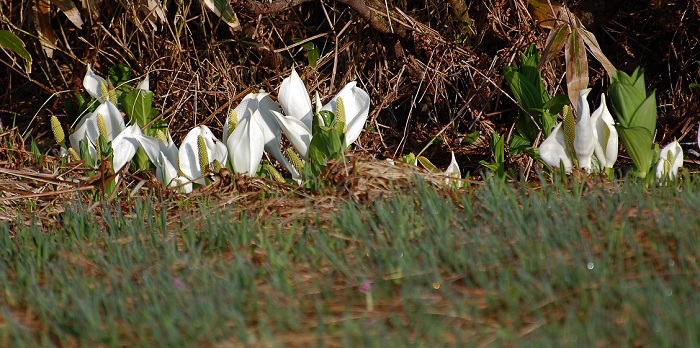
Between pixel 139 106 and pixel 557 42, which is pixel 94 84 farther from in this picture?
pixel 557 42

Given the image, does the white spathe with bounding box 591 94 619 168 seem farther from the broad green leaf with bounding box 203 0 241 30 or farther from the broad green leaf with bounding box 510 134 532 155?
the broad green leaf with bounding box 203 0 241 30

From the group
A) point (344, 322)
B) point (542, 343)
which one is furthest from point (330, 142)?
point (542, 343)

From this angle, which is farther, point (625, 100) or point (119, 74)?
point (119, 74)

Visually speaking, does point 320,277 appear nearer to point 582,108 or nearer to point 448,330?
point 448,330

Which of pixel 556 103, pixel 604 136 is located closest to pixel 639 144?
pixel 604 136

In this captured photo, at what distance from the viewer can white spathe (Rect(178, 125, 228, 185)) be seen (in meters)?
2.26

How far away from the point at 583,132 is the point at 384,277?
3.06ft

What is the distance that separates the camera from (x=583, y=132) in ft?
6.95

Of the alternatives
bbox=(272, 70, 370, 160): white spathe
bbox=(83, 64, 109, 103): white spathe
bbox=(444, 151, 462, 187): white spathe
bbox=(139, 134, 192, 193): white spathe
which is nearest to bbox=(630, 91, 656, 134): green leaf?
bbox=(444, 151, 462, 187): white spathe

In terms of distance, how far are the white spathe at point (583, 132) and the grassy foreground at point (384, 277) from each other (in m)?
0.32

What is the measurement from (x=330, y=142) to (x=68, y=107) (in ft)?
4.38

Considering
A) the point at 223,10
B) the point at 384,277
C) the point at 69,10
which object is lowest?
the point at 384,277

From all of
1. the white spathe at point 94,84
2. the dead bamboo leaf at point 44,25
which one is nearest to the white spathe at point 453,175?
the white spathe at point 94,84

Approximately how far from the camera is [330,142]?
2189mm
